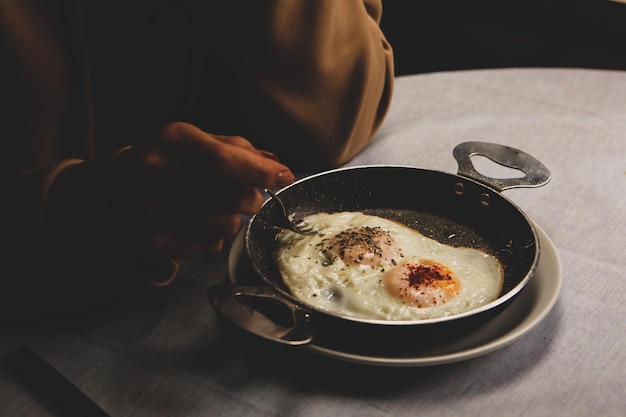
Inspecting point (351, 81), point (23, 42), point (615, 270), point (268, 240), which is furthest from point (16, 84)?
point (615, 270)

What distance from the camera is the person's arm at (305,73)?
1199 mm

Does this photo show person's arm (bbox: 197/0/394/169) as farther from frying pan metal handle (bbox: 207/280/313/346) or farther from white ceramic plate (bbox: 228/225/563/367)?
frying pan metal handle (bbox: 207/280/313/346)

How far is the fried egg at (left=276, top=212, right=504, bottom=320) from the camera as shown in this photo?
2.83 feet

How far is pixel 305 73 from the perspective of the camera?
1235 mm

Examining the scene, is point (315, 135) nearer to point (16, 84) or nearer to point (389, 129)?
point (389, 129)

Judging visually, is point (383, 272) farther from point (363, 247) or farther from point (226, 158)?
point (226, 158)

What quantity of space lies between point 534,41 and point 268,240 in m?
2.51

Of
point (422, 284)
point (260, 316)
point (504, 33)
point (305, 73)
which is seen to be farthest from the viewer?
point (504, 33)

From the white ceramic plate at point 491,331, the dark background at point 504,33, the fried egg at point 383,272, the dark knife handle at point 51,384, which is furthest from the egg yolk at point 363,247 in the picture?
the dark background at point 504,33

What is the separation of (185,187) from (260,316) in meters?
0.18

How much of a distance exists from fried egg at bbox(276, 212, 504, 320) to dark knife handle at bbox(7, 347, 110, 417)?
309mm

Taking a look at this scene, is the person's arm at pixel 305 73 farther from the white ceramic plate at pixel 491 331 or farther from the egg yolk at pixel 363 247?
the white ceramic plate at pixel 491 331

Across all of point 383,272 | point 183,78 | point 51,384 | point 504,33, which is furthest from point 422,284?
point 504,33

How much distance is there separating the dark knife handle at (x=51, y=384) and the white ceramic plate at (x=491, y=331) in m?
0.25
